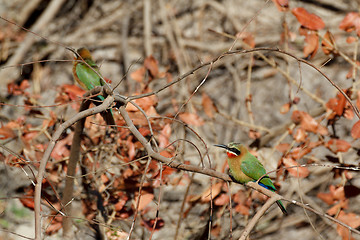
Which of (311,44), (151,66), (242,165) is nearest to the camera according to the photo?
(242,165)

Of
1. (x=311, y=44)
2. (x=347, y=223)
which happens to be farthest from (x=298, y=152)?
(x=311, y=44)

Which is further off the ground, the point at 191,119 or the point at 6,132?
the point at 6,132

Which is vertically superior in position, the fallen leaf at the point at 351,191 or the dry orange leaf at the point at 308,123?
the dry orange leaf at the point at 308,123

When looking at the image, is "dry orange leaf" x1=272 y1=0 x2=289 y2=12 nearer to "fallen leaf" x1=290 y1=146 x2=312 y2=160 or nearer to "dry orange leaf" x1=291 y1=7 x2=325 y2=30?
"dry orange leaf" x1=291 y1=7 x2=325 y2=30

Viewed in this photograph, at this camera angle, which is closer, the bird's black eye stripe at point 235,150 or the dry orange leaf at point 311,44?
the bird's black eye stripe at point 235,150

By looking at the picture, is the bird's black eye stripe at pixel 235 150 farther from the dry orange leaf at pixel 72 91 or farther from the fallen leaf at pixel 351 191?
the dry orange leaf at pixel 72 91

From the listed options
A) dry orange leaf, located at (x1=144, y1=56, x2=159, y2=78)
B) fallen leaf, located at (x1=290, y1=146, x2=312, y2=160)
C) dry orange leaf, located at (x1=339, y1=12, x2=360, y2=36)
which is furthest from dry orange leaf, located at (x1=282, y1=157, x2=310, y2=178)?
dry orange leaf, located at (x1=144, y1=56, x2=159, y2=78)

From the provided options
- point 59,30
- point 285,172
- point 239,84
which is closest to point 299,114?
point 285,172

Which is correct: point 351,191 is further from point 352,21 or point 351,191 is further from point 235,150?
point 352,21

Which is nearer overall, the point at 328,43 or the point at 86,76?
the point at 328,43

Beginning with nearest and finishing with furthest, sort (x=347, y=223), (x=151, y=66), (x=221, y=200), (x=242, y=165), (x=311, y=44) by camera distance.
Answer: (x=242, y=165) < (x=347, y=223) < (x=311, y=44) < (x=221, y=200) < (x=151, y=66)

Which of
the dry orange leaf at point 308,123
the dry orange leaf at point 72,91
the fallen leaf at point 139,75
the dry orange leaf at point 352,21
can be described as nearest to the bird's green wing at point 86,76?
the dry orange leaf at point 72,91

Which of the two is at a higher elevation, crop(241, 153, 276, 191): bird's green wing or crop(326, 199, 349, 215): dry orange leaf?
crop(241, 153, 276, 191): bird's green wing

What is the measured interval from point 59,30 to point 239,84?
3.07m
